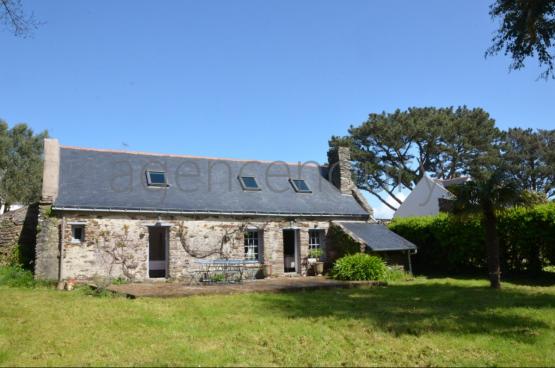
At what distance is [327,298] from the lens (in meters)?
12.2

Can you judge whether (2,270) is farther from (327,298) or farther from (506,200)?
(506,200)

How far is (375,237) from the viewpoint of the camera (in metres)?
18.9

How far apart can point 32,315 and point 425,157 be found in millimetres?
35177

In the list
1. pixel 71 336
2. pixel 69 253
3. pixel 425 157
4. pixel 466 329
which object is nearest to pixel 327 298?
pixel 466 329

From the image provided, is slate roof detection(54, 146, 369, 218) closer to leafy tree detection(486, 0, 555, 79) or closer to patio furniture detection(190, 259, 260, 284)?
patio furniture detection(190, 259, 260, 284)

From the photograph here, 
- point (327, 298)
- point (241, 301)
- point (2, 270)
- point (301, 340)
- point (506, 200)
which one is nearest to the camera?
point (301, 340)

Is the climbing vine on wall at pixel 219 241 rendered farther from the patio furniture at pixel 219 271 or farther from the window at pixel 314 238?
the window at pixel 314 238

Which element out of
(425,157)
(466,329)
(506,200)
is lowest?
(466,329)

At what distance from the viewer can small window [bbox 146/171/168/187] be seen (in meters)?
18.3

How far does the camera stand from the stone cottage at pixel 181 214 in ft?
51.7

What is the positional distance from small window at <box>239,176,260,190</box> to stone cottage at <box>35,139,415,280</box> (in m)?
0.05

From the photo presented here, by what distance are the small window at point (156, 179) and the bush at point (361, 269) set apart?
778 centimetres

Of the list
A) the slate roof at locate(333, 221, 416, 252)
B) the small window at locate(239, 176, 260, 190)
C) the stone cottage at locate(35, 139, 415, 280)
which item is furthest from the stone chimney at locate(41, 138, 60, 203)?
the slate roof at locate(333, 221, 416, 252)

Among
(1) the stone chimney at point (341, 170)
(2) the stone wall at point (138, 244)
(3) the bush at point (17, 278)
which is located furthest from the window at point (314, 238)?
(3) the bush at point (17, 278)
